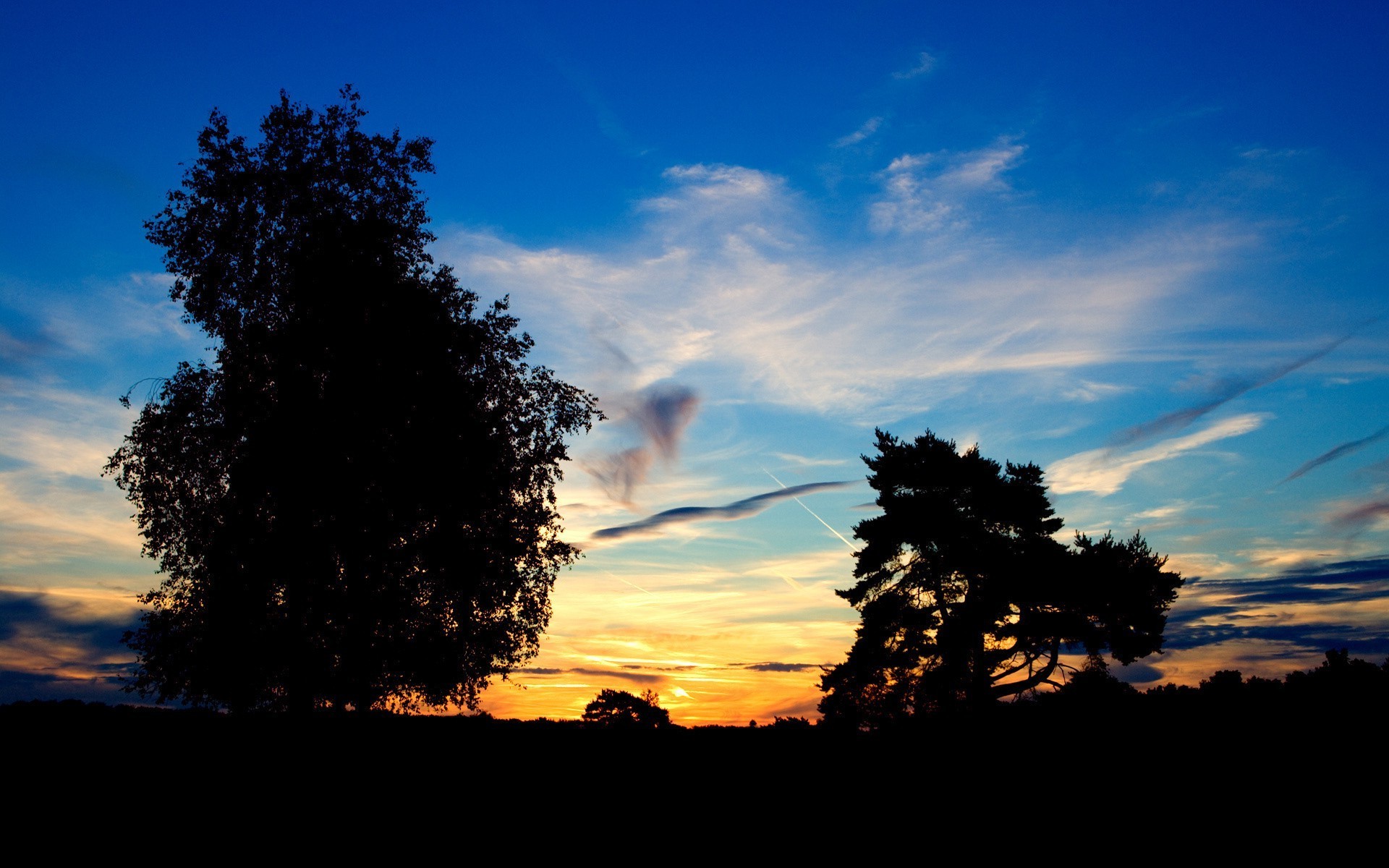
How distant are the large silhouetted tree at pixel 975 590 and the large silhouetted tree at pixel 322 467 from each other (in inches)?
748

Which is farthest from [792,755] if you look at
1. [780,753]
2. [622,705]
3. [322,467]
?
[622,705]

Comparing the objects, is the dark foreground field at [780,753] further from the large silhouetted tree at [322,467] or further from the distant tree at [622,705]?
the distant tree at [622,705]

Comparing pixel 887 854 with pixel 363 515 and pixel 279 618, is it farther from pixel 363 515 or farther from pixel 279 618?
pixel 279 618

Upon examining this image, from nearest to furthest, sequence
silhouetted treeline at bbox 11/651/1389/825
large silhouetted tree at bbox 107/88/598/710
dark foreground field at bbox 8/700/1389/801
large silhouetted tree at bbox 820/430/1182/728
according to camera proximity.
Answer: silhouetted treeline at bbox 11/651/1389/825 → dark foreground field at bbox 8/700/1389/801 → large silhouetted tree at bbox 107/88/598/710 → large silhouetted tree at bbox 820/430/1182/728

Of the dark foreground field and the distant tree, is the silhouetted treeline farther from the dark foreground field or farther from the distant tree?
the distant tree

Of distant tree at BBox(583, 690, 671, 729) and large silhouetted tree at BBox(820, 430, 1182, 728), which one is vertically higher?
large silhouetted tree at BBox(820, 430, 1182, 728)

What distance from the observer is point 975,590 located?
3544 cm

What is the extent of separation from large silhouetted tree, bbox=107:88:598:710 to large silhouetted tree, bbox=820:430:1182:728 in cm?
1899

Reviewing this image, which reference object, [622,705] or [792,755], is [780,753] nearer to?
[792,755]

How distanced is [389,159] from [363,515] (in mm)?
11923

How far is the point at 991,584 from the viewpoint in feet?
115

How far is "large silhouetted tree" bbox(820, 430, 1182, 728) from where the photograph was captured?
3466cm

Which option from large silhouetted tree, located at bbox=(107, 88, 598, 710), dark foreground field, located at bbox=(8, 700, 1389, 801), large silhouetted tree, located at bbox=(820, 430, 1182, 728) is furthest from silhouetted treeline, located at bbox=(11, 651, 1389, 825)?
large silhouetted tree, located at bbox=(820, 430, 1182, 728)

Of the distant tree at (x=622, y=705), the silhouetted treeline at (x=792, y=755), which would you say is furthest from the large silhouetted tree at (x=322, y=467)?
the distant tree at (x=622, y=705)
